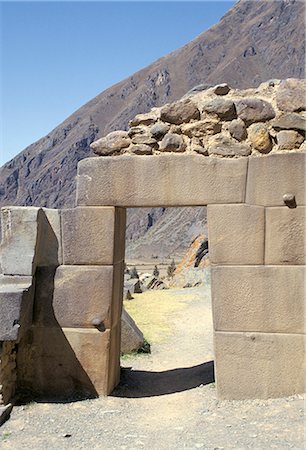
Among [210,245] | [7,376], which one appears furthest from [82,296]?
[210,245]

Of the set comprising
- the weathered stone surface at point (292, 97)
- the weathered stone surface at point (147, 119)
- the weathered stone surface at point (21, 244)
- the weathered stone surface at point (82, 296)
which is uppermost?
the weathered stone surface at point (292, 97)

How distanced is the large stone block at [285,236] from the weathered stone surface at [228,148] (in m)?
0.70

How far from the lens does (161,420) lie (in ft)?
17.6

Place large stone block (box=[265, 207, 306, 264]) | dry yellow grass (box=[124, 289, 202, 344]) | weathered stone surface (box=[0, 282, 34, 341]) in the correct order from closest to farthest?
weathered stone surface (box=[0, 282, 34, 341]) < large stone block (box=[265, 207, 306, 264]) < dry yellow grass (box=[124, 289, 202, 344])

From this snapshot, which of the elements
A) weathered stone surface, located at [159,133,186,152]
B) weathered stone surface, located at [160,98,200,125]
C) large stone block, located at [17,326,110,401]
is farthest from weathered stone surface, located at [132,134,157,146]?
large stone block, located at [17,326,110,401]

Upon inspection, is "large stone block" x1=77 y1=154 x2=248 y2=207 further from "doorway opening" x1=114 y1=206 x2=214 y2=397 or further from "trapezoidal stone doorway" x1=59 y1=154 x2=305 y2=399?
"doorway opening" x1=114 y1=206 x2=214 y2=397

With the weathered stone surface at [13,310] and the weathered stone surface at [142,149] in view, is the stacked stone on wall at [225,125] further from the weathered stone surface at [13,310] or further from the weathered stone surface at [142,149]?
the weathered stone surface at [13,310]

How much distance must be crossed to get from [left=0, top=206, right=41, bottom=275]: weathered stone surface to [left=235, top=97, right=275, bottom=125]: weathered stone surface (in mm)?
2562

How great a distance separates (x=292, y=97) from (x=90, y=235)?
2.72 m

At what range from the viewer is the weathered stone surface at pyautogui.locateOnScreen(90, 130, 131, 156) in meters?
5.89

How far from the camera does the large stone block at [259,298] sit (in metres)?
5.42

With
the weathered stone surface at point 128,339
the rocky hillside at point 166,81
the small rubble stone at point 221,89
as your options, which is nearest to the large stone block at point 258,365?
the small rubble stone at point 221,89

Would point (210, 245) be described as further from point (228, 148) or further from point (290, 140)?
point (290, 140)

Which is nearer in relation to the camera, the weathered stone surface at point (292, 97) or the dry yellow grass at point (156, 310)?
the weathered stone surface at point (292, 97)
